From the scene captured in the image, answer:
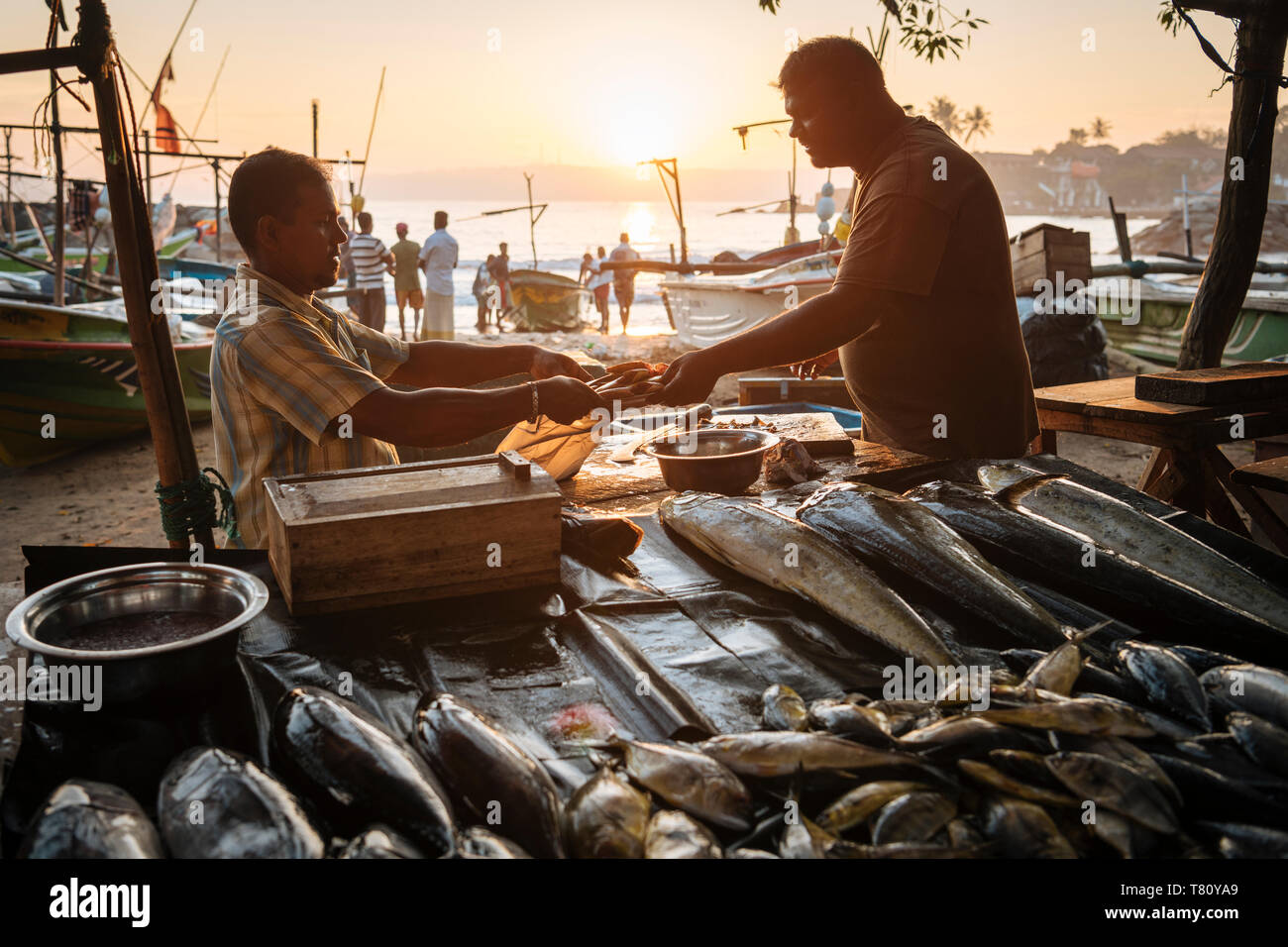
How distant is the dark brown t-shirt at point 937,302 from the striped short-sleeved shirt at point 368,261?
45.6 feet

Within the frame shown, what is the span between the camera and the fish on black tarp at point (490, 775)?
1.45 meters

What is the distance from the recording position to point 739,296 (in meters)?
17.7

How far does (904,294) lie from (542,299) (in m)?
22.7

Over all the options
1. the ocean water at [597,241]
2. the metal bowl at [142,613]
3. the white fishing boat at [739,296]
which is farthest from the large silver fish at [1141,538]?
the ocean water at [597,241]

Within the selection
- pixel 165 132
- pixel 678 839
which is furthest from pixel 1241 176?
pixel 165 132

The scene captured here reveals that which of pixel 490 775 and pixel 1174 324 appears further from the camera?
pixel 1174 324

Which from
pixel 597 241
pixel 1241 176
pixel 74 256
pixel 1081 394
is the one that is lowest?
pixel 1081 394

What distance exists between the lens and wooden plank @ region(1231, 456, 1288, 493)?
338 cm

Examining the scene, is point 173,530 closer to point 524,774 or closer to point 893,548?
point 524,774

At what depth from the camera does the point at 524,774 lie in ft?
4.99

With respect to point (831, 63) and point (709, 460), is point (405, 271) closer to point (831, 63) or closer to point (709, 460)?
point (831, 63)

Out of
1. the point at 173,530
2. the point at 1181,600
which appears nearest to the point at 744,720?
the point at 1181,600

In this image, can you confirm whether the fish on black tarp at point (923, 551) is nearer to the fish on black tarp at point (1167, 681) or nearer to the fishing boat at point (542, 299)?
the fish on black tarp at point (1167, 681)
